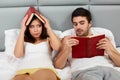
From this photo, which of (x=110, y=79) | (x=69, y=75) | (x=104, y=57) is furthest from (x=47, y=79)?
(x=104, y=57)

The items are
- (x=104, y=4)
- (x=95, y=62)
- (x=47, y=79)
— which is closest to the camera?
(x=47, y=79)

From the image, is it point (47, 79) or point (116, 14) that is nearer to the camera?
point (47, 79)

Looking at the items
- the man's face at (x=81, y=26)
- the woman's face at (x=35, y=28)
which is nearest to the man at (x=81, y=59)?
the man's face at (x=81, y=26)

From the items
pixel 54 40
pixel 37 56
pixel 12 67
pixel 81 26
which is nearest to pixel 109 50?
pixel 81 26

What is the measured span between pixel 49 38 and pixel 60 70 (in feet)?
0.88

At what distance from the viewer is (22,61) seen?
5.66 feet

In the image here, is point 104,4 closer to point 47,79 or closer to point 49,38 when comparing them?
point 49,38

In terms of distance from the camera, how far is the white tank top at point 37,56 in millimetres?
1641

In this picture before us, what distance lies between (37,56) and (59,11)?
0.54m

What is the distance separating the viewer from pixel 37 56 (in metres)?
1.73

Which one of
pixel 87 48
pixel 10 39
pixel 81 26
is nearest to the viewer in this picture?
pixel 87 48

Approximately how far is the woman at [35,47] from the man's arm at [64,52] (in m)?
0.06

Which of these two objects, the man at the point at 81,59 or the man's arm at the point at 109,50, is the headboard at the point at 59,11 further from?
the man's arm at the point at 109,50

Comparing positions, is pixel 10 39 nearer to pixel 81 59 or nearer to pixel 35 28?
pixel 35 28
